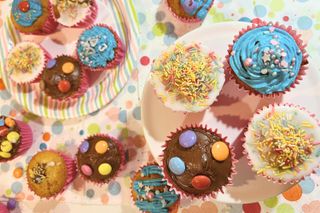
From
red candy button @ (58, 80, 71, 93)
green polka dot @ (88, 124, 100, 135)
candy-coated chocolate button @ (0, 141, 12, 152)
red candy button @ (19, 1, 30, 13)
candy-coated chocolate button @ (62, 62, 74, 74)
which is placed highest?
red candy button @ (19, 1, 30, 13)

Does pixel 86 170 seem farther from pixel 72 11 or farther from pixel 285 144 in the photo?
pixel 285 144

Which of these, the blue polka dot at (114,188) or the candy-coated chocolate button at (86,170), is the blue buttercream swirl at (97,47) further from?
the blue polka dot at (114,188)

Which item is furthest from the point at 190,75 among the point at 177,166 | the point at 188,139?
the point at 177,166

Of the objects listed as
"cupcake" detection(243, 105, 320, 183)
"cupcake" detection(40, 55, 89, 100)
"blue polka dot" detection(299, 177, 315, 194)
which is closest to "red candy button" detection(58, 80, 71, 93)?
"cupcake" detection(40, 55, 89, 100)

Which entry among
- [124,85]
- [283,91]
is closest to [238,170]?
[283,91]

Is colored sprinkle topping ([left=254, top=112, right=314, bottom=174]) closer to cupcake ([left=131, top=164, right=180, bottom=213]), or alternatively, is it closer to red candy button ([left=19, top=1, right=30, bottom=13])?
cupcake ([left=131, top=164, right=180, bottom=213])

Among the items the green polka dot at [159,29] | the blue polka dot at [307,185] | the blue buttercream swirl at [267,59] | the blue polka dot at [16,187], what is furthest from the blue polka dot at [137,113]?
the blue polka dot at [307,185]

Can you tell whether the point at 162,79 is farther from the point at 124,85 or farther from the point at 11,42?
the point at 11,42
